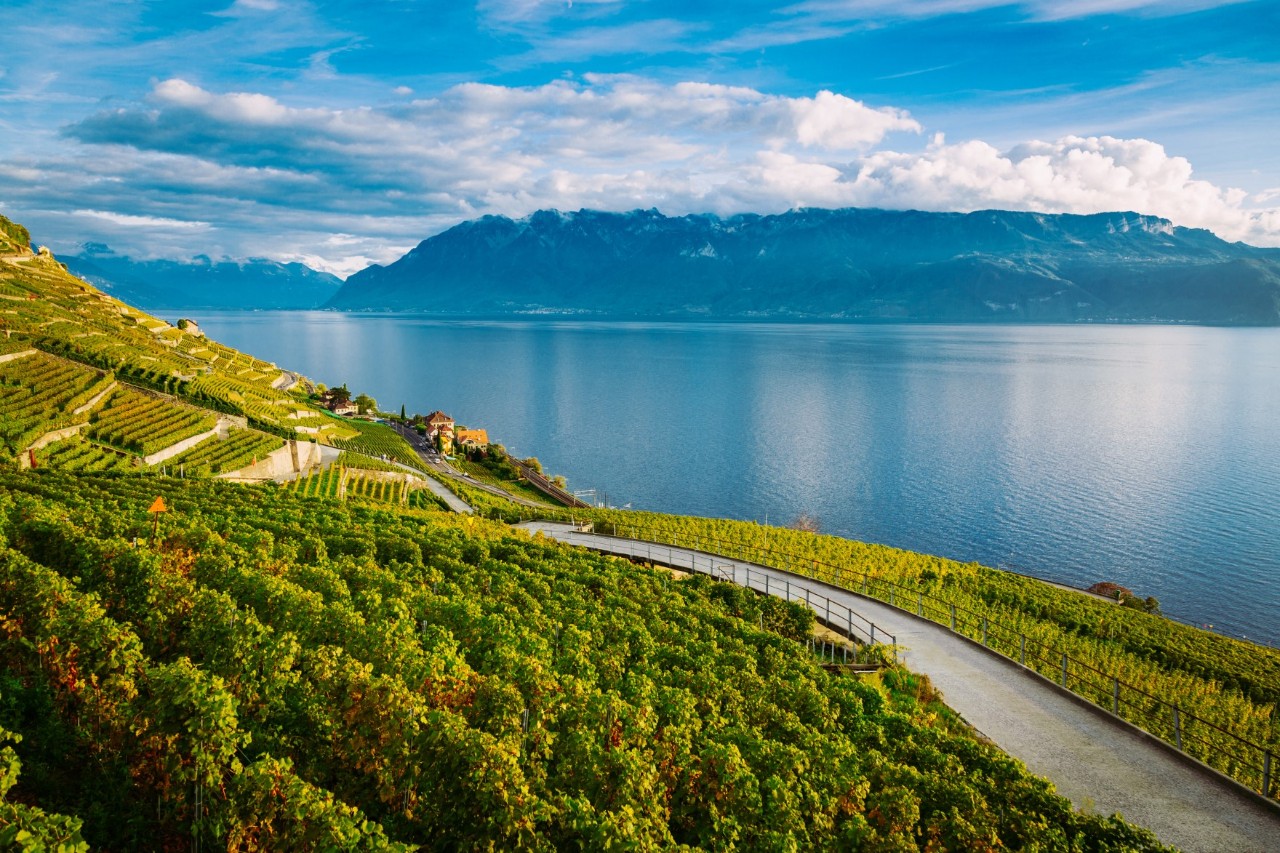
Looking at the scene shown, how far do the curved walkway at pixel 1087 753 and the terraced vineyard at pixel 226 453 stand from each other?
160ft

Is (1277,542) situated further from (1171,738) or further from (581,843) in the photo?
(581,843)

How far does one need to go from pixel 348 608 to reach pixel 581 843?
38.6 ft

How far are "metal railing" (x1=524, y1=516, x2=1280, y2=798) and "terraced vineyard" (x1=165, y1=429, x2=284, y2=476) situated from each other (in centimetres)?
2551

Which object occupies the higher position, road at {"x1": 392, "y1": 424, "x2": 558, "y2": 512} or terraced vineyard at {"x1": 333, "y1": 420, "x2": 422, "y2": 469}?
terraced vineyard at {"x1": 333, "y1": 420, "x2": 422, "y2": 469}

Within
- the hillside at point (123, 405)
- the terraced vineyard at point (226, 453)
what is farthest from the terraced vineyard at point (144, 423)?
the terraced vineyard at point (226, 453)

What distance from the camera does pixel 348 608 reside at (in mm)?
21422

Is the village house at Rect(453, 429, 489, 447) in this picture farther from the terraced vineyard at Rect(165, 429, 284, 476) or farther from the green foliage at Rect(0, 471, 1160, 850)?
the green foliage at Rect(0, 471, 1160, 850)

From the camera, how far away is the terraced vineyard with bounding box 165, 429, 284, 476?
2159 inches

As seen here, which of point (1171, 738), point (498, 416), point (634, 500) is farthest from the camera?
point (498, 416)

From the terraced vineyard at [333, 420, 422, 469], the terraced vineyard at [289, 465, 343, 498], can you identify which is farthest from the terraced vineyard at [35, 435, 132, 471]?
the terraced vineyard at [333, 420, 422, 469]

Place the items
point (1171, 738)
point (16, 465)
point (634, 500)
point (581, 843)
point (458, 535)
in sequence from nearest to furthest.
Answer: point (581, 843) → point (1171, 738) → point (458, 535) → point (16, 465) → point (634, 500)

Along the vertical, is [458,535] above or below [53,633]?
below

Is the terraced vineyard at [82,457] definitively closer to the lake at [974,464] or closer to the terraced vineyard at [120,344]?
the terraced vineyard at [120,344]

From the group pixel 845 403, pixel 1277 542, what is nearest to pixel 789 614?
pixel 1277 542
